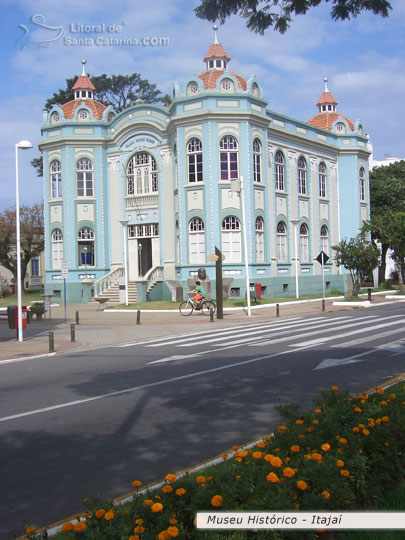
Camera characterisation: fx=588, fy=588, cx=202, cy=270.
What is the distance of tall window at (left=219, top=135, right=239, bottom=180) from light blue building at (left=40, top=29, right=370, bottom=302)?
0.06 meters

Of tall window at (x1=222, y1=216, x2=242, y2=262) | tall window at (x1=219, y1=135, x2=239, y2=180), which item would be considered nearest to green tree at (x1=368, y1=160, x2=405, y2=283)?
tall window at (x1=219, y1=135, x2=239, y2=180)

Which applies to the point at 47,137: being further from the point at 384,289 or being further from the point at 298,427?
the point at 298,427

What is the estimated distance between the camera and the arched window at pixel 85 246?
38812 mm

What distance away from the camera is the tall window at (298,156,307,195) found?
40688mm

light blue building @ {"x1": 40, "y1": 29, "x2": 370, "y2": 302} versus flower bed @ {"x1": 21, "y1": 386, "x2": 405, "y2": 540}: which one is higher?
light blue building @ {"x1": 40, "y1": 29, "x2": 370, "y2": 302}

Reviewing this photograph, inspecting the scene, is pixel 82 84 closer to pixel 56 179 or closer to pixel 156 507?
pixel 56 179

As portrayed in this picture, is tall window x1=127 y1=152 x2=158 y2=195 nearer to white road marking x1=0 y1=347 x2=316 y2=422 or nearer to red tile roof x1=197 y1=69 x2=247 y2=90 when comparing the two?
red tile roof x1=197 y1=69 x2=247 y2=90

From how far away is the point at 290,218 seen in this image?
128 ft

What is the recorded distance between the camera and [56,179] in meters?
39.5

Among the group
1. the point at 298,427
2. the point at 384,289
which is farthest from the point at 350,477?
the point at 384,289

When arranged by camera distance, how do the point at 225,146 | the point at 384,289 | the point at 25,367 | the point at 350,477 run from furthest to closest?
1. the point at 384,289
2. the point at 225,146
3. the point at 25,367
4. the point at 350,477

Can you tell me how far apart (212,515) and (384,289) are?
4344 centimetres

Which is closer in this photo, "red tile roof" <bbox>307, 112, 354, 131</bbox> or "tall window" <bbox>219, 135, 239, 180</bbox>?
"tall window" <bbox>219, 135, 239, 180</bbox>

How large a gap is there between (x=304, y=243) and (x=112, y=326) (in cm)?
2055
